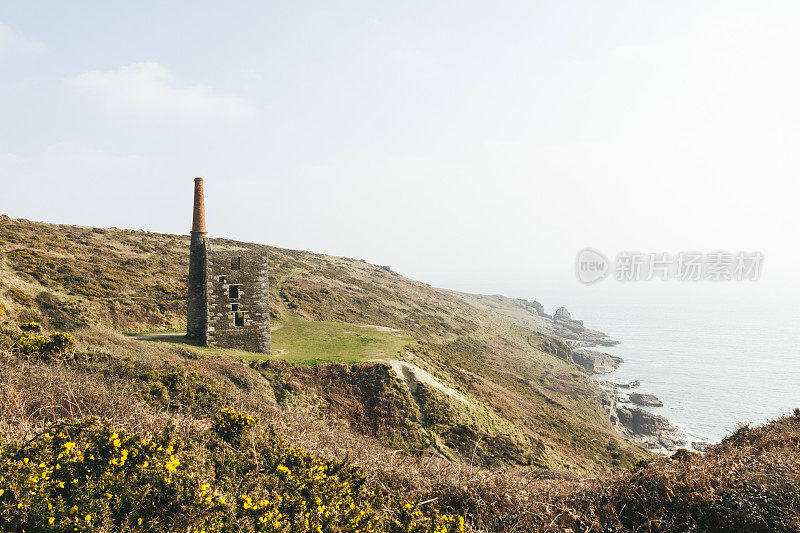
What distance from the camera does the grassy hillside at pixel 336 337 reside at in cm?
2084

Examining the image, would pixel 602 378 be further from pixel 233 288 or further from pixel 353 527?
pixel 353 527

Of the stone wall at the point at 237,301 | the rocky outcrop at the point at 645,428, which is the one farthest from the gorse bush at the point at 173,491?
the rocky outcrop at the point at 645,428

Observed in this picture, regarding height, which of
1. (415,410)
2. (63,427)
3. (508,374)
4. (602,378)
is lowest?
(602,378)

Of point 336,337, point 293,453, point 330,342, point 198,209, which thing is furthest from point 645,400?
point 293,453

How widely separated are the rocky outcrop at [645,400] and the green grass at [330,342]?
43132mm

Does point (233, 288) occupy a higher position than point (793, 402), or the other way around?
point (233, 288)

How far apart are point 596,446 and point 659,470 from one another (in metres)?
26.8

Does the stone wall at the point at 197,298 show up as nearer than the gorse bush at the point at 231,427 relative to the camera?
No

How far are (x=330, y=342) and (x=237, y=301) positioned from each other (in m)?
7.11

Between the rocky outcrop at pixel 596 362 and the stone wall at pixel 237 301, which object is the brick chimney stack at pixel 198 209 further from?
the rocky outcrop at pixel 596 362

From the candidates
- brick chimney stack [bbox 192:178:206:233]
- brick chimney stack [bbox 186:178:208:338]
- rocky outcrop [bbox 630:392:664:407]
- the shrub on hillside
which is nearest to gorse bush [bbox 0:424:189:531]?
brick chimney stack [bbox 186:178:208:338]

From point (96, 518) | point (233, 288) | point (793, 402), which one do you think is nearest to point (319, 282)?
point (233, 288)

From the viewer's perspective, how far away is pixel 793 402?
182ft

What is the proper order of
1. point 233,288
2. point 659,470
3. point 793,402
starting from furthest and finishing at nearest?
point 793,402
point 233,288
point 659,470
